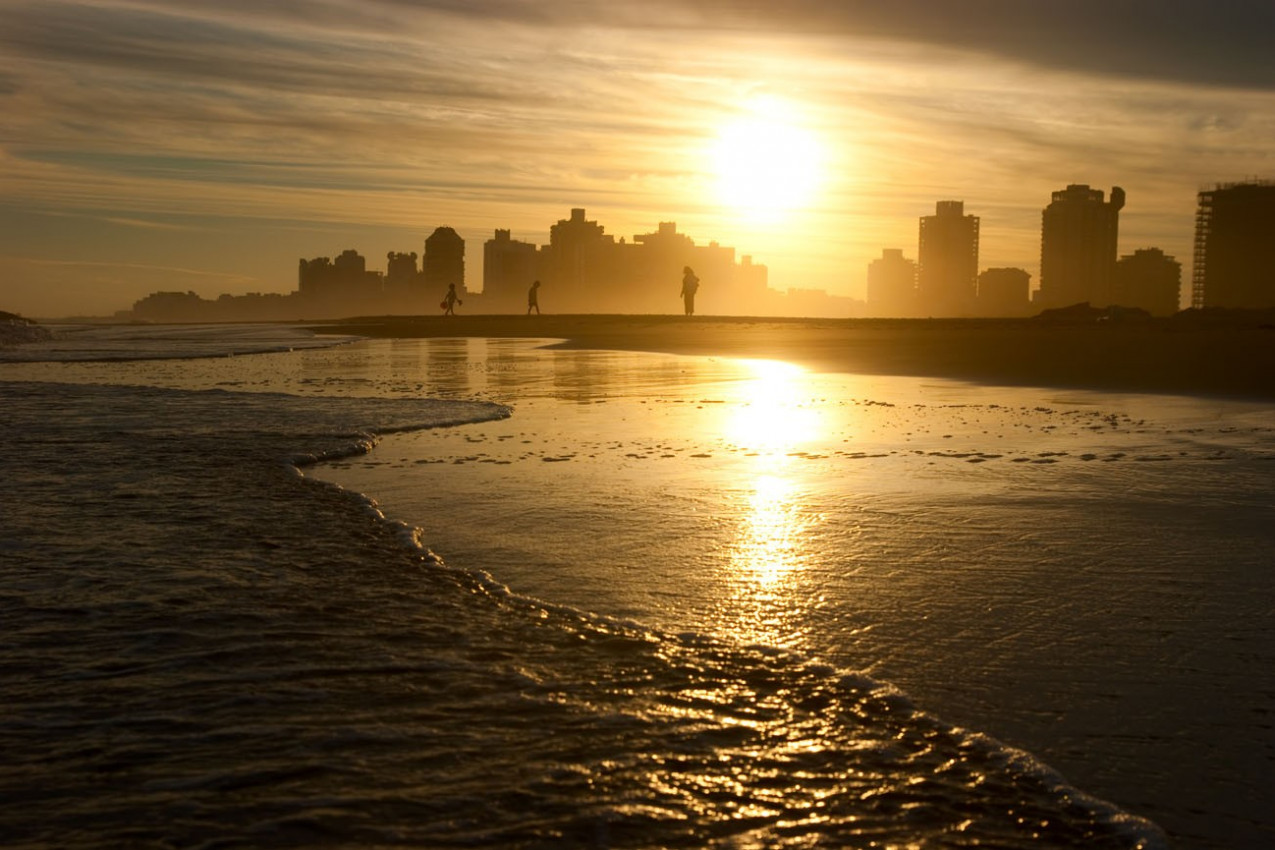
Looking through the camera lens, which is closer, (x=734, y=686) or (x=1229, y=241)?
(x=734, y=686)

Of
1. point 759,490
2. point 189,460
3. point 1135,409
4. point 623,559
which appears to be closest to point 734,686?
point 623,559

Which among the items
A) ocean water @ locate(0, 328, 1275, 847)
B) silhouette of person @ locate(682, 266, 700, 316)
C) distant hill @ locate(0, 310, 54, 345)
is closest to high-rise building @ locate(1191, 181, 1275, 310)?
silhouette of person @ locate(682, 266, 700, 316)

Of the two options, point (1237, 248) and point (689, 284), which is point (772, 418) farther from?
point (1237, 248)

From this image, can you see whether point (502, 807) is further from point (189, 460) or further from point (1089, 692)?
point (189, 460)

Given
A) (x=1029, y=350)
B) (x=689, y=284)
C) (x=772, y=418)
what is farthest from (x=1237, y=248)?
(x=772, y=418)

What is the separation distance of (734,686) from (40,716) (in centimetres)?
222

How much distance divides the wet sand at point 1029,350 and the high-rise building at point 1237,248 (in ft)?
412

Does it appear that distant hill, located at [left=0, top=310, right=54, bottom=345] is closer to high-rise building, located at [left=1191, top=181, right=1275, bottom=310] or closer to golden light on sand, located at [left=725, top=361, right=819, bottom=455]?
golden light on sand, located at [left=725, top=361, right=819, bottom=455]

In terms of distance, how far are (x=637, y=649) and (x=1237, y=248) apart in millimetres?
169799

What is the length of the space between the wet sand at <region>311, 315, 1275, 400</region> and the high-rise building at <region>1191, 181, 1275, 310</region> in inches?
4942

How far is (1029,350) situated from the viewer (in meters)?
25.2

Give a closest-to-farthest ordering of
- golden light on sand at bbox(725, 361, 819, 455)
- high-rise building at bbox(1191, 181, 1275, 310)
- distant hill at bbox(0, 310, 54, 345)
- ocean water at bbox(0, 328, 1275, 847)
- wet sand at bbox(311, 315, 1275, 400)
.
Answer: ocean water at bbox(0, 328, 1275, 847) < golden light on sand at bbox(725, 361, 819, 455) < wet sand at bbox(311, 315, 1275, 400) < distant hill at bbox(0, 310, 54, 345) < high-rise building at bbox(1191, 181, 1275, 310)

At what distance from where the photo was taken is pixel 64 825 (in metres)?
2.79

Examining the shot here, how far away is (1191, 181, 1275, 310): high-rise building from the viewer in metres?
148
